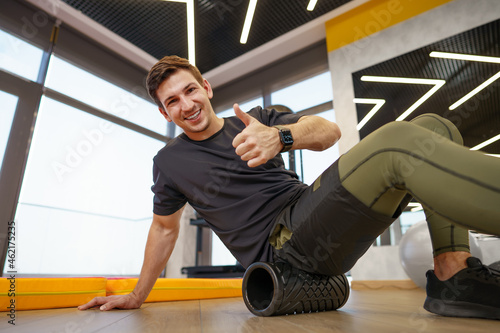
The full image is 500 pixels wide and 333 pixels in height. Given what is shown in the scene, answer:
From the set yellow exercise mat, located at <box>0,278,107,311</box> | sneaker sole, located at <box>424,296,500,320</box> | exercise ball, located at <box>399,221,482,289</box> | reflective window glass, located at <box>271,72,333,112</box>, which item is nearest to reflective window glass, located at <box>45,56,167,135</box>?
reflective window glass, located at <box>271,72,333,112</box>

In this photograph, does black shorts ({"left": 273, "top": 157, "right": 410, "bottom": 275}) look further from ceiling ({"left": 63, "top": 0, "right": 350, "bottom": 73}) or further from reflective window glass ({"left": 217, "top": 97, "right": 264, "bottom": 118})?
reflective window glass ({"left": 217, "top": 97, "right": 264, "bottom": 118})

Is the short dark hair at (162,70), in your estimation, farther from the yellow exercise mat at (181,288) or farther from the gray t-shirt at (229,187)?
the yellow exercise mat at (181,288)

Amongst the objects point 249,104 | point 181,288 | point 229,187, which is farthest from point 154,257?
point 249,104

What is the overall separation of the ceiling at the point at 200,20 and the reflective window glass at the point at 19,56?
0.71 meters

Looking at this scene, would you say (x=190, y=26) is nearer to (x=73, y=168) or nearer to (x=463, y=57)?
(x=73, y=168)

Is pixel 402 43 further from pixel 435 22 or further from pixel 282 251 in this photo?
pixel 282 251

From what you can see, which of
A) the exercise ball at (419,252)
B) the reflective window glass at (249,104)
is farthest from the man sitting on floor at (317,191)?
the reflective window glass at (249,104)

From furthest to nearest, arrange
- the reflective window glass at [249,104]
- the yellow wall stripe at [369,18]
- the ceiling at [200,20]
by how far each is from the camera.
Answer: the reflective window glass at [249,104] < the ceiling at [200,20] < the yellow wall stripe at [369,18]

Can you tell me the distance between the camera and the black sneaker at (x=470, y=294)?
2.61ft

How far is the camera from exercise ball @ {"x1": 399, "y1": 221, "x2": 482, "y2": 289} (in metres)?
2.28

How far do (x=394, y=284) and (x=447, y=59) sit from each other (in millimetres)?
Result: 2239

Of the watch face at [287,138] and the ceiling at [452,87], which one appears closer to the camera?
the watch face at [287,138]

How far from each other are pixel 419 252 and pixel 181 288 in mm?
1739

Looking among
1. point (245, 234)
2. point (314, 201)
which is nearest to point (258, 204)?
point (245, 234)
